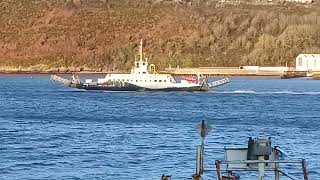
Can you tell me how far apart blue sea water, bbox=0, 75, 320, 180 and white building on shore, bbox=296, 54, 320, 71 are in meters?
83.3

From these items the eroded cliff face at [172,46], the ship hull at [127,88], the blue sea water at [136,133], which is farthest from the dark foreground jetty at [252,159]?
the eroded cliff face at [172,46]

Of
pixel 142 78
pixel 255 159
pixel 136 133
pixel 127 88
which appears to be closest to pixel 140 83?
pixel 142 78

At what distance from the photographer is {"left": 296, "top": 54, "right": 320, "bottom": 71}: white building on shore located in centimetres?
17375

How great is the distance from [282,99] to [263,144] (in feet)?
225

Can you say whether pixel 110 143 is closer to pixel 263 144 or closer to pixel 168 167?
pixel 168 167

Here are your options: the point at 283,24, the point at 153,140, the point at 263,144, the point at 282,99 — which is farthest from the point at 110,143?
the point at 283,24

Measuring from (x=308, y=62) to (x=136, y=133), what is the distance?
127 m

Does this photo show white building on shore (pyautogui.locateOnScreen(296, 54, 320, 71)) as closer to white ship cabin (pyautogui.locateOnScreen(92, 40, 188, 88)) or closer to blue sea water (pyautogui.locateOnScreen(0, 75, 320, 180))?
white ship cabin (pyautogui.locateOnScreen(92, 40, 188, 88))

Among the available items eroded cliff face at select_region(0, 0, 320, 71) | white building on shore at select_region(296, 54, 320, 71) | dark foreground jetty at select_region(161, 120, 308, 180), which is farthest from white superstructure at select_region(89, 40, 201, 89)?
eroded cliff face at select_region(0, 0, 320, 71)

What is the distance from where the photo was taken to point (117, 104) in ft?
274

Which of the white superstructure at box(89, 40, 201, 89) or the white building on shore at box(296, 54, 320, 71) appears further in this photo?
the white building on shore at box(296, 54, 320, 71)

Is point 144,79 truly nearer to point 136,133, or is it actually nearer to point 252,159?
point 136,133

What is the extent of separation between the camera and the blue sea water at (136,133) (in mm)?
35656

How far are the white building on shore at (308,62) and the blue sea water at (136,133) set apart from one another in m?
83.3
